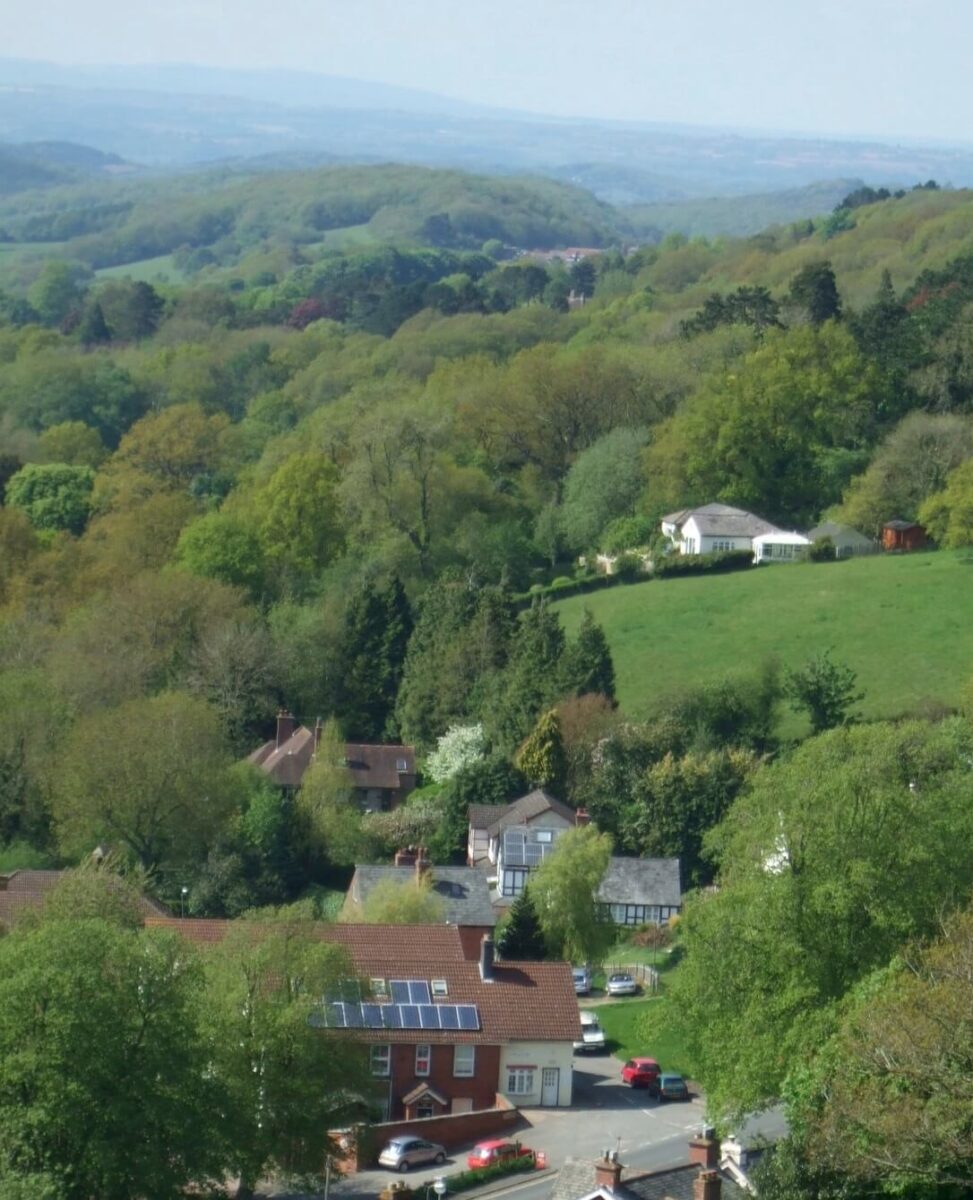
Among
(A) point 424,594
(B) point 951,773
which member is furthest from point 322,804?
(B) point 951,773

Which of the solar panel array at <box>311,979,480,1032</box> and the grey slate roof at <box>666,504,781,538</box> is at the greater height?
the solar panel array at <box>311,979,480,1032</box>

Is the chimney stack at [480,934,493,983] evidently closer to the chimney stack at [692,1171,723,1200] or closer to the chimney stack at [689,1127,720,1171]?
the chimney stack at [689,1127,720,1171]

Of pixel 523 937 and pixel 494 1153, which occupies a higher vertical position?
pixel 494 1153

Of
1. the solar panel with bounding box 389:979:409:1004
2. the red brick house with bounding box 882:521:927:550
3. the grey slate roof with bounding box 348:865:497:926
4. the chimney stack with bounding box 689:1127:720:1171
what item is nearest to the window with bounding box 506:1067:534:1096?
the solar panel with bounding box 389:979:409:1004

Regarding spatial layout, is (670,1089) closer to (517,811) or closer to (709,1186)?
(709,1186)

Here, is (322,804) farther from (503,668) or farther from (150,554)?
(150,554)

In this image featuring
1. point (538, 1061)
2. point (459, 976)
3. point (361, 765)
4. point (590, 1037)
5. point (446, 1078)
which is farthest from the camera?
point (361, 765)

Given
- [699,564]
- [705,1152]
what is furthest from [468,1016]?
[699,564]
